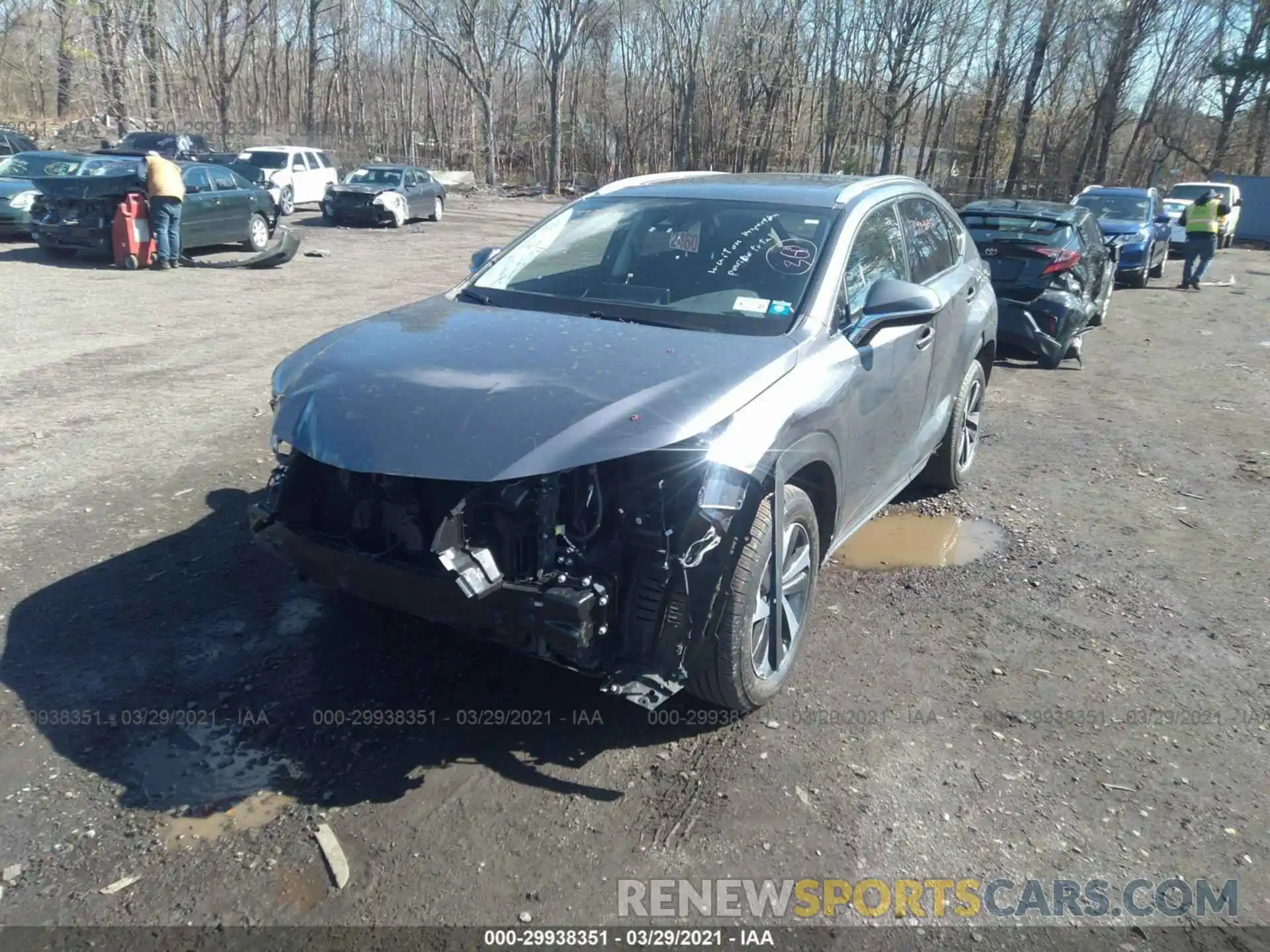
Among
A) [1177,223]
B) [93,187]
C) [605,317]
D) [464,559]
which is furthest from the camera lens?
[1177,223]

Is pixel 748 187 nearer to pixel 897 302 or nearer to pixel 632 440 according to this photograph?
pixel 897 302

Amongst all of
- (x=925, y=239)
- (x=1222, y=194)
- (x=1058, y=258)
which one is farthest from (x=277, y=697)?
(x=1222, y=194)

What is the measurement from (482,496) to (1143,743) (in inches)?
104

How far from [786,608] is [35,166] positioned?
19.1 meters

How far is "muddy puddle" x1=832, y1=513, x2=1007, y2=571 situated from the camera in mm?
5105

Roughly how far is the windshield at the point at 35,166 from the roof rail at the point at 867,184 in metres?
16.8

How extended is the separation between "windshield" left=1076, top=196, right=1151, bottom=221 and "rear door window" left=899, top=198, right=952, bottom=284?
14.2 m

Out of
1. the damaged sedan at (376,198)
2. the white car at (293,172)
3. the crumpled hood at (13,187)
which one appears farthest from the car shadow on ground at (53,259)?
the white car at (293,172)

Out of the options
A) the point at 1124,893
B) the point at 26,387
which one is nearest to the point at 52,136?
the point at 26,387

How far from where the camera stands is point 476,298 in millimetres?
4465

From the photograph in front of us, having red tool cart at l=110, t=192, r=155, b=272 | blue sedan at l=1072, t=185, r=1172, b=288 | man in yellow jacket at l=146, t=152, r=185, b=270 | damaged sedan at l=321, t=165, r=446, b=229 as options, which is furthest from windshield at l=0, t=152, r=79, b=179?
blue sedan at l=1072, t=185, r=1172, b=288

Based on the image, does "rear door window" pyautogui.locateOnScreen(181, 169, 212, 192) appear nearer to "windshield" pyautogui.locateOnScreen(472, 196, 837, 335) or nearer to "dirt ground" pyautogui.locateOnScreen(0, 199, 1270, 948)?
"dirt ground" pyautogui.locateOnScreen(0, 199, 1270, 948)

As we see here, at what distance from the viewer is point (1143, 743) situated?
11.7 feet

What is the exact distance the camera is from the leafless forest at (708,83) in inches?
1473
